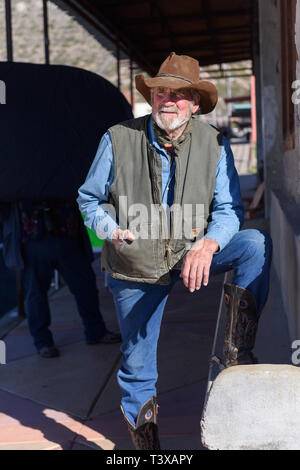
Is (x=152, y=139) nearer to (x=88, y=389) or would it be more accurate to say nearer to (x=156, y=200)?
(x=156, y=200)

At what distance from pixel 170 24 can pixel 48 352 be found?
8.61 metres

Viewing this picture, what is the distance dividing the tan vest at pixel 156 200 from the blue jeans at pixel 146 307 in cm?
10

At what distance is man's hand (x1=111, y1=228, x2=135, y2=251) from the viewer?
9.78ft

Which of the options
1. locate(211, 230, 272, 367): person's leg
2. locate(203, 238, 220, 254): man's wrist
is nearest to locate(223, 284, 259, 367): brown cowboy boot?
locate(211, 230, 272, 367): person's leg

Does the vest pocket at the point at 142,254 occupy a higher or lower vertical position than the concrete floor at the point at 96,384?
higher

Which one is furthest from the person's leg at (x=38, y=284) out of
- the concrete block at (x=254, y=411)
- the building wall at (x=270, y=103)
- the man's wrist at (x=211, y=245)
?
the building wall at (x=270, y=103)

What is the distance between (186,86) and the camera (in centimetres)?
306

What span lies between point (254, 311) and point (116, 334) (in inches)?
104

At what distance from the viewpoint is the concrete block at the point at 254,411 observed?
224 cm

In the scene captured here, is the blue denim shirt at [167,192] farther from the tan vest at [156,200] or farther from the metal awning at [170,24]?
the metal awning at [170,24]

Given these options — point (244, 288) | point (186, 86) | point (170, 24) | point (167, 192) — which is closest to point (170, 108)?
point (186, 86)

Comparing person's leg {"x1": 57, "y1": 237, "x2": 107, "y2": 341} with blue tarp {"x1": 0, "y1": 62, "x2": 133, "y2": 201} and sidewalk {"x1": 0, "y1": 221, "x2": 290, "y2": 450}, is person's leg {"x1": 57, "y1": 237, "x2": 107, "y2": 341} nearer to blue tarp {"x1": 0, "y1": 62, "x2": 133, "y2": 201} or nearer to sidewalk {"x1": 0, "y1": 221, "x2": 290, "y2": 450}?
sidewalk {"x1": 0, "y1": 221, "x2": 290, "y2": 450}
